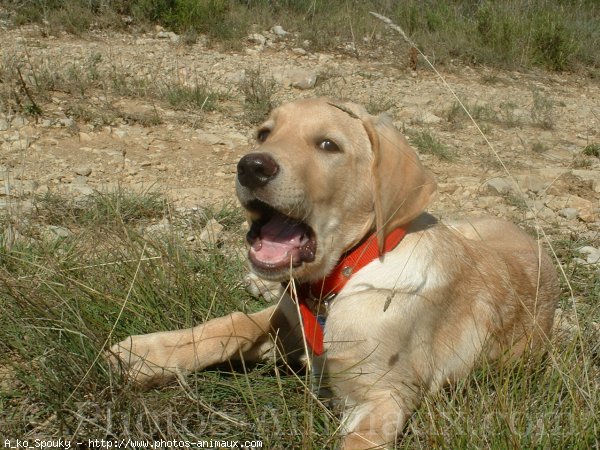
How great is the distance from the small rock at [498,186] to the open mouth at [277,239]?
2622 millimetres

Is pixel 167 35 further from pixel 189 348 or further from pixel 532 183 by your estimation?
pixel 189 348

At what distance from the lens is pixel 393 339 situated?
2.58m

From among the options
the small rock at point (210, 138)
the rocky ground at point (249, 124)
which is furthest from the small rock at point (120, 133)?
the small rock at point (210, 138)

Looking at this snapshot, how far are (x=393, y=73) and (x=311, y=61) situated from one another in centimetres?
91

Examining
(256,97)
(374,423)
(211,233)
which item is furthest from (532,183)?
(374,423)

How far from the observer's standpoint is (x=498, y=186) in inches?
201

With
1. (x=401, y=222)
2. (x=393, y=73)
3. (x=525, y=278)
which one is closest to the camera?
(x=401, y=222)

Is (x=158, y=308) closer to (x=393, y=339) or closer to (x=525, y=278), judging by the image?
(x=393, y=339)

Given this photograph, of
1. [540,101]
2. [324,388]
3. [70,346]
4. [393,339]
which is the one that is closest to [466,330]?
[393,339]

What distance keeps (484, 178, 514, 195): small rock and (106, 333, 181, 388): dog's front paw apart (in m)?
3.07

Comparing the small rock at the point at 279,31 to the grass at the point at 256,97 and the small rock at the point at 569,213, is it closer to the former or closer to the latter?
the grass at the point at 256,97

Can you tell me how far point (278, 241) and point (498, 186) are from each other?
271 cm

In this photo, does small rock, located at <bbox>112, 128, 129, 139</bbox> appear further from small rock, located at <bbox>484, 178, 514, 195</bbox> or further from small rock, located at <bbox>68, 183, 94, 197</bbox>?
small rock, located at <bbox>484, 178, 514, 195</bbox>

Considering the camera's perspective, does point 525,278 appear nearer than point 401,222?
No
